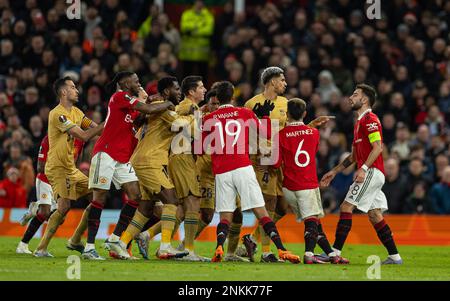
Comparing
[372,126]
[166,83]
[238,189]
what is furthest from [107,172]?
[372,126]

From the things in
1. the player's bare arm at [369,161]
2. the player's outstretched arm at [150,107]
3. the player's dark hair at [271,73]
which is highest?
the player's dark hair at [271,73]

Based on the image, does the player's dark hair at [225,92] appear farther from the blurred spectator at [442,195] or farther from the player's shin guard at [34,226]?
the blurred spectator at [442,195]

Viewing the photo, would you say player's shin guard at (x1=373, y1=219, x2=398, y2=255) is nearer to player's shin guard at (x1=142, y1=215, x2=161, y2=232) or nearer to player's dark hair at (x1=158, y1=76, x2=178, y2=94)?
Answer: player's shin guard at (x1=142, y1=215, x2=161, y2=232)

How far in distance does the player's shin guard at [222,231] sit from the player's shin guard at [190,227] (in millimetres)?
729

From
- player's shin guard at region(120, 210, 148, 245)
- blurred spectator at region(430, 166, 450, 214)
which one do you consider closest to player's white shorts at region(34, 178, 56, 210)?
player's shin guard at region(120, 210, 148, 245)

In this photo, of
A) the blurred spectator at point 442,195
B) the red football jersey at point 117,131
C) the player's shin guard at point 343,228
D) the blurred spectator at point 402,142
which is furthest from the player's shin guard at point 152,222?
the blurred spectator at point 402,142

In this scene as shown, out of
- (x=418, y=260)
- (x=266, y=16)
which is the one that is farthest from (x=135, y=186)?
(x=266, y=16)

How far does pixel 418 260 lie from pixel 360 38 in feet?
32.1

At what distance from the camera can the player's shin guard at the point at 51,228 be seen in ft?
52.8

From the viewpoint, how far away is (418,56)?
25469 millimetres

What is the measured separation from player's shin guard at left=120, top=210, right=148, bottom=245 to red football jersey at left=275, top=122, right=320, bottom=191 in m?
1.95

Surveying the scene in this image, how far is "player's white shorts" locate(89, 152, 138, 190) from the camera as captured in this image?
50.4ft

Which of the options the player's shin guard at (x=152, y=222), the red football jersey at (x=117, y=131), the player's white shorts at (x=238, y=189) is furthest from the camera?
the player's shin guard at (x=152, y=222)

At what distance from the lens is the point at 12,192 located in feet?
73.1
